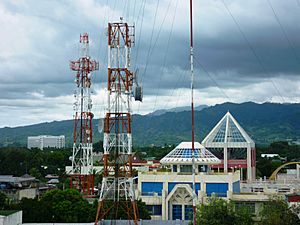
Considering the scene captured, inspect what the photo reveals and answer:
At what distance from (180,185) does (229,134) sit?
28459 mm

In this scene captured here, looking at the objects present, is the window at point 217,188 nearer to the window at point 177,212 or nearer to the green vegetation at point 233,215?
the window at point 177,212

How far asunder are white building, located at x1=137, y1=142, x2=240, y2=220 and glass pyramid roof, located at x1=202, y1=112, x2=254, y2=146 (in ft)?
70.4

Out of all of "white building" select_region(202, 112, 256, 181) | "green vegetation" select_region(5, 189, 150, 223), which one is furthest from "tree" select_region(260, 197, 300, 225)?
"white building" select_region(202, 112, 256, 181)

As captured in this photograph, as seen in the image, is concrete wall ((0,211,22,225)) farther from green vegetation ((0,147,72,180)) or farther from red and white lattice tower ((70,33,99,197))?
green vegetation ((0,147,72,180))

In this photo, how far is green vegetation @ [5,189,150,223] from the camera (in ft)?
128

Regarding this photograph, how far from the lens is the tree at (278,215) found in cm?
3012

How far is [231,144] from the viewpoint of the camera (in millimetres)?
69750

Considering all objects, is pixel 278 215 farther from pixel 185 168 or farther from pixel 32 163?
pixel 32 163

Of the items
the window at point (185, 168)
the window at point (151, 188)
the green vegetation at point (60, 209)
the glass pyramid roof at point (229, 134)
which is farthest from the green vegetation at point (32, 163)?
the window at point (185, 168)

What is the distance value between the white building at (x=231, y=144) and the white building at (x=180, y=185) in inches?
787

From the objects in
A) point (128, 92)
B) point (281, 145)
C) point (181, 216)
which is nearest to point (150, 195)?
point (181, 216)

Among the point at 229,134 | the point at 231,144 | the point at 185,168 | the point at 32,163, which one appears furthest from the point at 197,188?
the point at 32,163

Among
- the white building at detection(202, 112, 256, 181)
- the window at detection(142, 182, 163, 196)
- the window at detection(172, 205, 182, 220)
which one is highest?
the white building at detection(202, 112, 256, 181)

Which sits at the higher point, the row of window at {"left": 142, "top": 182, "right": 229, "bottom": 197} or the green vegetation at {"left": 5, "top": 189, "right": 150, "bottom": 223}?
the row of window at {"left": 142, "top": 182, "right": 229, "bottom": 197}
